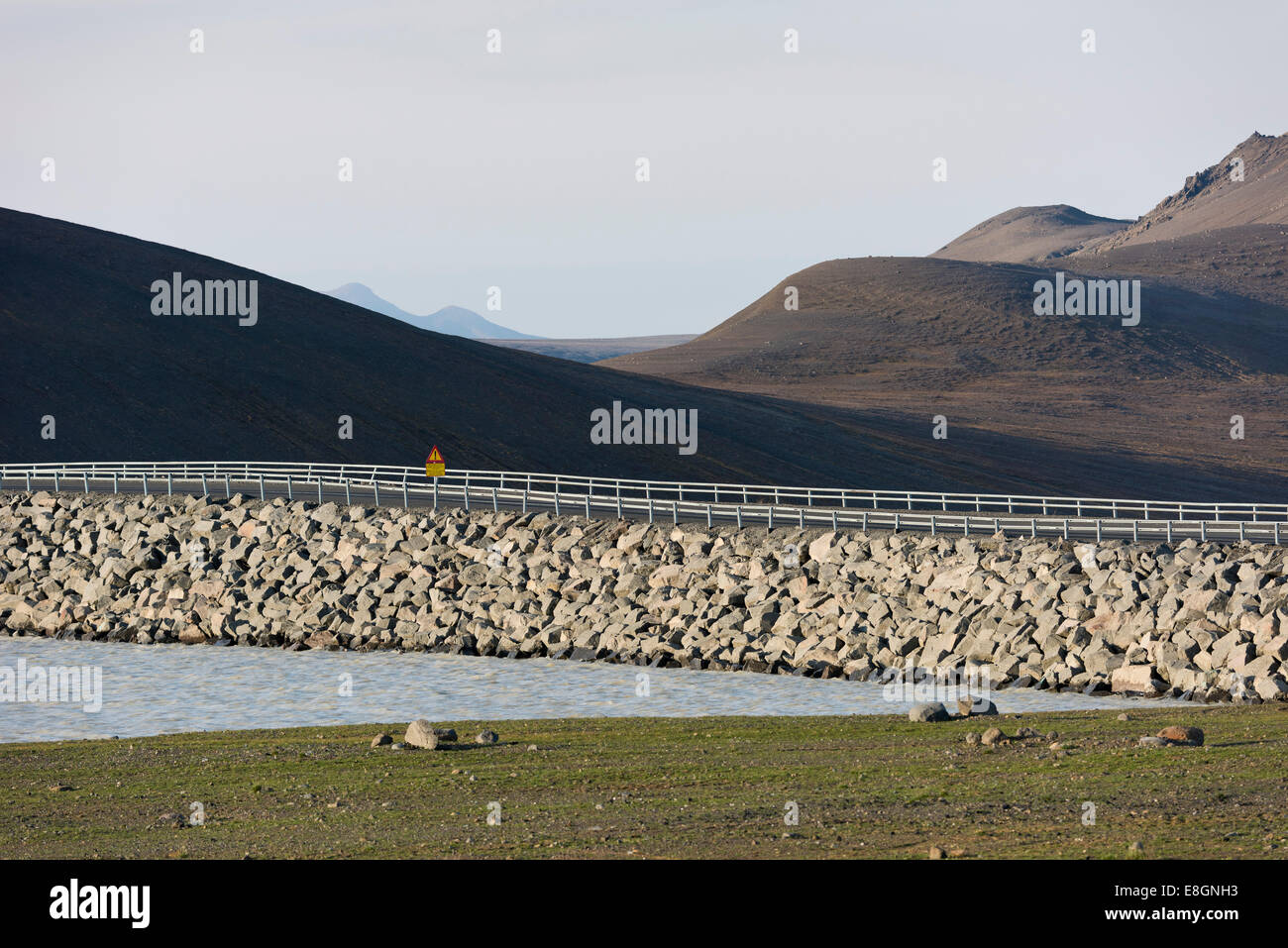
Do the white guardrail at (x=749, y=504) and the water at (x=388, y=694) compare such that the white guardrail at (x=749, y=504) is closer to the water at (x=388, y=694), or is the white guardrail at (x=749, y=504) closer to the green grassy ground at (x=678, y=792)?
the water at (x=388, y=694)

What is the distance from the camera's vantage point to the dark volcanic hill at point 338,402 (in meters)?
98.5

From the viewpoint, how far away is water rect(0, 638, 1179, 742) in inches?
1191

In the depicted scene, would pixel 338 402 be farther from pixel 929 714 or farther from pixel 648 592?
pixel 929 714

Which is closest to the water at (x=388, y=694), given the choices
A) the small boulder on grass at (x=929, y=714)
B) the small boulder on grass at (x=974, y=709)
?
the small boulder on grass at (x=974, y=709)

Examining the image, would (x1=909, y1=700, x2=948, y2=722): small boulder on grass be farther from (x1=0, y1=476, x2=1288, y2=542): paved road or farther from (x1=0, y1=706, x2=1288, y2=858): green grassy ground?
(x1=0, y1=476, x2=1288, y2=542): paved road

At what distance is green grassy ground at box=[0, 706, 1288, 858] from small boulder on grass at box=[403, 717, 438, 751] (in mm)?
254

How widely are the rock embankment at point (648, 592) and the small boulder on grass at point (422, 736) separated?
14755 mm

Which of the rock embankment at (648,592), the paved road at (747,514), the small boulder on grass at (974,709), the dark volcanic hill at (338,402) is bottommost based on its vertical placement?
the small boulder on grass at (974,709)

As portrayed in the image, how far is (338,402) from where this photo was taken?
4262 inches

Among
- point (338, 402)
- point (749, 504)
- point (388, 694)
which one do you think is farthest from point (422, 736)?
point (338, 402)

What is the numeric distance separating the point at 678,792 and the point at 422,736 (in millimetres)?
5786

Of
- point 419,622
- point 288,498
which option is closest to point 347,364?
point 288,498

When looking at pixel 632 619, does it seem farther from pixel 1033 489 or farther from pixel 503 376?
pixel 503 376

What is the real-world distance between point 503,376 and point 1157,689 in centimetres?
9286
